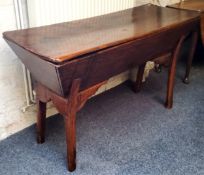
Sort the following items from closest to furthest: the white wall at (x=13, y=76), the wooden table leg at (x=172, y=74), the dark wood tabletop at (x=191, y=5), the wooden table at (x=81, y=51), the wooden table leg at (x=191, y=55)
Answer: the wooden table at (x=81, y=51) → the white wall at (x=13, y=76) → the wooden table leg at (x=172, y=74) → the wooden table leg at (x=191, y=55) → the dark wood tabletop at (x=191, y=5)

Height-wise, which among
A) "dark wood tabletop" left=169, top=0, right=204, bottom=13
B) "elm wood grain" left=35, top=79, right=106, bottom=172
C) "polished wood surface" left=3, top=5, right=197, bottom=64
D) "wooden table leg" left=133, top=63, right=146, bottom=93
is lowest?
"wooden table leg" left=133, top=63, right=146, bottom=93

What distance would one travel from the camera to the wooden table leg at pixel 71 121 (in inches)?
48.6

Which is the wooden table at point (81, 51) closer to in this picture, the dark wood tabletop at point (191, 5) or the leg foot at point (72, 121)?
the leg foot at point (72, 121)

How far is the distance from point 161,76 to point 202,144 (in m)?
1.02

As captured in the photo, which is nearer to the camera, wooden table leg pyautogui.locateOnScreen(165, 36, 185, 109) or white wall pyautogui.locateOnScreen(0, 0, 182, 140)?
white wall pyautogui.locateOnScreen(0, 0, 182, 140)

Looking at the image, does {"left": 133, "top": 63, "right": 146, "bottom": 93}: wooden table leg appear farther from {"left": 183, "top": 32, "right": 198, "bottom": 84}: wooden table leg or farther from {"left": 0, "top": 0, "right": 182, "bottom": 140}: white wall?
{"left": 0, "top": 0, "right": 182, "bottom": 140}: white wall

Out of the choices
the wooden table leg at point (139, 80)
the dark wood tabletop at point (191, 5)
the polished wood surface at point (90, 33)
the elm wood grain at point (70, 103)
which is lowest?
the wooden table leg at point (139, 80)

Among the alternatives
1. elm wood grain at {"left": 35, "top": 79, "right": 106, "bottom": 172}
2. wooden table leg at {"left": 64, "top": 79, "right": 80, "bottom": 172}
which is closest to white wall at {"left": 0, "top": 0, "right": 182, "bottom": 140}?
elm wood grain at {"left": 35, "top": 79, "right": 106, "bottom": 172}

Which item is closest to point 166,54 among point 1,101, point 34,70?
point 34,70

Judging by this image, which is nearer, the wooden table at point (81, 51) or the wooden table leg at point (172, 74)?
the wooden table at point (81, 51)

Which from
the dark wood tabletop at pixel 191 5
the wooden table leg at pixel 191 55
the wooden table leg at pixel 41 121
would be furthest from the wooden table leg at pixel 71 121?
the dark wood tabletop at pixel 191 5

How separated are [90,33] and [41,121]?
59 centimetres

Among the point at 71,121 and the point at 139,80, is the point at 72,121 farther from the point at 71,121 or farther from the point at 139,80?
the point at 139,80

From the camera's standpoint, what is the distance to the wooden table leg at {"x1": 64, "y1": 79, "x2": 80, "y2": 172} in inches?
48.6
